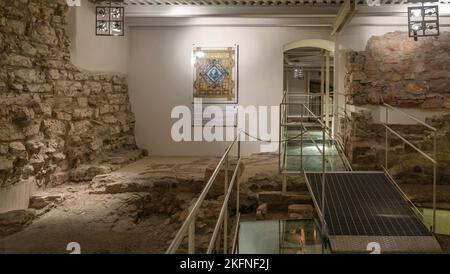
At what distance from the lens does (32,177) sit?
538cm

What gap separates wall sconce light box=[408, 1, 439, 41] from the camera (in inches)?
239

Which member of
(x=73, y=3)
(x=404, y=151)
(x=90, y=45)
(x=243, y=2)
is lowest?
(x=404, y=151)

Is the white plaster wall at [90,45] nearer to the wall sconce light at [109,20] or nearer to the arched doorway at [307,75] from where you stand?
the wall sconce light at [109,20]

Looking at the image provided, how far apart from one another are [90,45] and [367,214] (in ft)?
17.5

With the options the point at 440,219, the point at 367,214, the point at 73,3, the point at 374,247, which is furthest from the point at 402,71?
the point at 73,3

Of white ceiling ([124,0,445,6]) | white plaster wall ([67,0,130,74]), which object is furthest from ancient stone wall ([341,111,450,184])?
white plaster wall ([67,0,130,74])

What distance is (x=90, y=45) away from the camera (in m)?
7.01

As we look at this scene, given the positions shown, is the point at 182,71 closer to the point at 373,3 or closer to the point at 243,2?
the point at 243,2

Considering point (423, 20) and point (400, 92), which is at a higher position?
point (423, 20)

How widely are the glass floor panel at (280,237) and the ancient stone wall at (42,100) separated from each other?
117 inches

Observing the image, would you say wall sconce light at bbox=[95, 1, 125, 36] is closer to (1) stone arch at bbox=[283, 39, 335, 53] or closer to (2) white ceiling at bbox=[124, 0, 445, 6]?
(2) white ceiling at bbox=[124, 0, 445, 6]

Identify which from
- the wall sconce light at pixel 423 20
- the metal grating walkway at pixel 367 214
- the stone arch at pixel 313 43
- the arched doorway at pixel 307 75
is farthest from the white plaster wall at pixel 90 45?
the wall sconce light at pixel 423 20

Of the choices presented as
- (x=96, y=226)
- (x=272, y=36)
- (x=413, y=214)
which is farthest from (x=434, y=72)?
(x=96, y=226)
